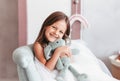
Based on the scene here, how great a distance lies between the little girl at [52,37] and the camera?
1.57 metres

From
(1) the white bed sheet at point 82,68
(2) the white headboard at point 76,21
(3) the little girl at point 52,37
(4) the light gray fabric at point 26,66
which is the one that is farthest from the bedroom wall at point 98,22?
(4) the light gray fabric at point 26,66

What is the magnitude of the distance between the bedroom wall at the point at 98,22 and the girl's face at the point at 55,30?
0.62 m

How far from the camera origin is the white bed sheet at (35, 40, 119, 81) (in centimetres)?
156

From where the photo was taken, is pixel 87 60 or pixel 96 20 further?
pixel 96 20

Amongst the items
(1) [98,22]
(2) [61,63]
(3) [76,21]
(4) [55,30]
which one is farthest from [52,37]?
(1) [98,22]

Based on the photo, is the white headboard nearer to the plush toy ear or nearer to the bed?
the bed

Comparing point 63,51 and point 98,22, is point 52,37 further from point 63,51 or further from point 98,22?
point 98,22

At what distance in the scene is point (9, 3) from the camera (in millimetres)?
2410

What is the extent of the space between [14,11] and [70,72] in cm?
105

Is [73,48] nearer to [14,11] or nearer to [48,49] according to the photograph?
[48,49]

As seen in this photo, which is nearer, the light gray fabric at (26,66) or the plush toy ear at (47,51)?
Answer: the light gray fabric at (26,66)

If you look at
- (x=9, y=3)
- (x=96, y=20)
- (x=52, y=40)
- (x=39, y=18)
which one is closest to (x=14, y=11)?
(x=9, y=3)

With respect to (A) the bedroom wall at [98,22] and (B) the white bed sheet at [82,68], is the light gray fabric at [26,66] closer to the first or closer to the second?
(B) the white bed sheet at [82,68]

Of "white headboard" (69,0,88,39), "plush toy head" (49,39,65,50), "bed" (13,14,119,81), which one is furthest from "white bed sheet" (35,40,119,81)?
"white headboard" (69,0,88,39)
